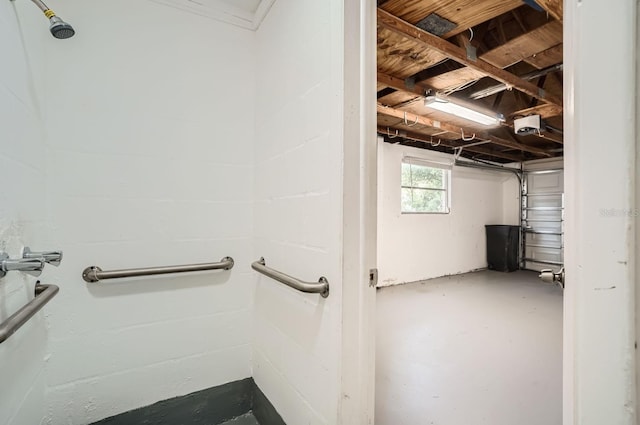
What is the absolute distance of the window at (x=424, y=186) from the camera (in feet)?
15.1

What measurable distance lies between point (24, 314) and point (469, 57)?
2666 millimetres

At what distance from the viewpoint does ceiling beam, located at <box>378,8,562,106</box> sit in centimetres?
158

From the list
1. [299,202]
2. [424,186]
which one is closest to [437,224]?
[424,186]

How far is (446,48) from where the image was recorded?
183cm

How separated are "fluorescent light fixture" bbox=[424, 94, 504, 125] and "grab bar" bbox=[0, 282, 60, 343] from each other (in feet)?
9.51

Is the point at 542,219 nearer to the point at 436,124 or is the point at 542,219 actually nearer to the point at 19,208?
the point at 436,124

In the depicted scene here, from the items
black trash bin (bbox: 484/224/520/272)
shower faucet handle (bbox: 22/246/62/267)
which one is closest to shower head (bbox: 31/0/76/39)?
shower faucet handle (bbox: 22/246/62/267)

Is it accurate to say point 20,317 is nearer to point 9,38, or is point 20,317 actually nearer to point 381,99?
point 9,38

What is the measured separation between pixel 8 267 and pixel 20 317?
153mm

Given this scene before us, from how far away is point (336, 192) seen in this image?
0.98m

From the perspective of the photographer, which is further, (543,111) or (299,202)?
(543,111)

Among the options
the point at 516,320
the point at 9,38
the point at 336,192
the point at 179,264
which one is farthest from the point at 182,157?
the point at 516,320

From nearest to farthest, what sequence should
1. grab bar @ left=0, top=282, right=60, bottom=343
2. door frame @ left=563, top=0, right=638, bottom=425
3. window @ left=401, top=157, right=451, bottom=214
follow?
door frame @ left=563, top=0, right=638, bottom=425, grab bar @ left=0, top=282, right=60, bottom=343, window @ left=401, top=157, right=451, bottom=214

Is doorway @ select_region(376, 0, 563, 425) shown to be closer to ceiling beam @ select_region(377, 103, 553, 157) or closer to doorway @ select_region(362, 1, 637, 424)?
ceiling beam @ select_region(377, 103, 553, 157)
